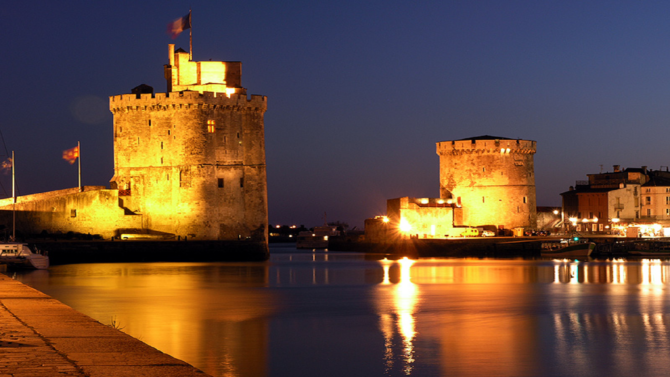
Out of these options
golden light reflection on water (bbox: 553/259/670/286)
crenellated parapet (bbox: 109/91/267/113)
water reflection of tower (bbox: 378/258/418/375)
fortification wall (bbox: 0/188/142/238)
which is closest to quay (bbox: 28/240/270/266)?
fortification wall (bbox: 0/188/142/238)

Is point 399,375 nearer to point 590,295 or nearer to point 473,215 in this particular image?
point 590,295

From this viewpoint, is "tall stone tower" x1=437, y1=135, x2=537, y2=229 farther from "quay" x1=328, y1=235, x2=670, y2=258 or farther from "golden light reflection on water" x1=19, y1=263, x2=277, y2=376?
"golden light reflection on water" x1=19, y1=263, x2=277, y2=376

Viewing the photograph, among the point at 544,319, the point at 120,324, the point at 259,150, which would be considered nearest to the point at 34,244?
the point at 259,150

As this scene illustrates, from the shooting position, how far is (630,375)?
11.7 m

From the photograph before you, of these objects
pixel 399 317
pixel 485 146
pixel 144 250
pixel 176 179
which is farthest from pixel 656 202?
pixel 399 317

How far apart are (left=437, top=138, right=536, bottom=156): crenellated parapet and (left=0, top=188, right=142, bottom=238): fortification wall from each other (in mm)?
21041

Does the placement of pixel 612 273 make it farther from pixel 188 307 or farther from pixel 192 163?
pixel 192 163

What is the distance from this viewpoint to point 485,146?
53.6m

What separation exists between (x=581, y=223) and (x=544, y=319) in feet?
148

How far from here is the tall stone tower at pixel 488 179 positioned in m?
53.8

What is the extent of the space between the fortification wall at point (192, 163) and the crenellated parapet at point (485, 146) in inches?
616

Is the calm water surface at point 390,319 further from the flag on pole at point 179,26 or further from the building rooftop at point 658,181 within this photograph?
the building rooftop at point 658,181

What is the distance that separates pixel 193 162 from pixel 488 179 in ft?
65.5

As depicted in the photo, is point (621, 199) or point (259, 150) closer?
point (259, 150)
